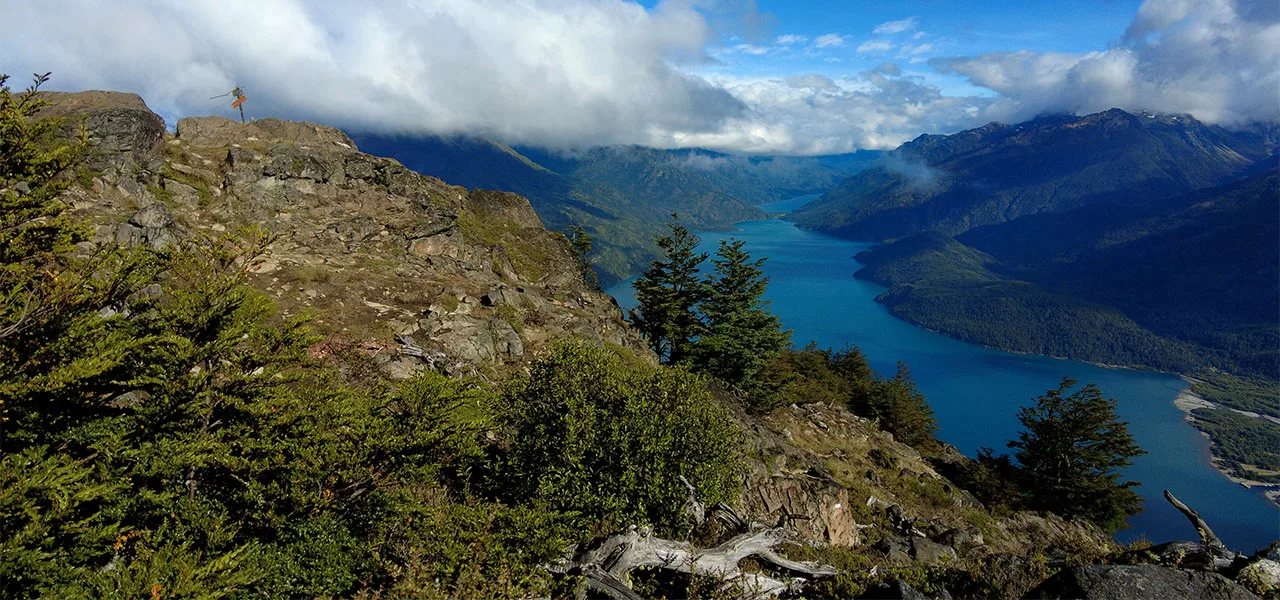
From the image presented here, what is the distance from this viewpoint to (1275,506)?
376 ft

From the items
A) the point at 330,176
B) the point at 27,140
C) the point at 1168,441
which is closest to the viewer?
the point at 27,140

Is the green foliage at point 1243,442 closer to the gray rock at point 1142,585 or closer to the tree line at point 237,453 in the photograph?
the gray rock at point 1142,585

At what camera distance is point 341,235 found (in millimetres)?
36562

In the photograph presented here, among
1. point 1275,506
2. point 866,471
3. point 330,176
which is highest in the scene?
point 330,176

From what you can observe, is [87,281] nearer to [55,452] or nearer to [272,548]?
[55,452]

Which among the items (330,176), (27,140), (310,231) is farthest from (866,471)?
(330,176)

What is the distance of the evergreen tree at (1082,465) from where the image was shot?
35.1 metres

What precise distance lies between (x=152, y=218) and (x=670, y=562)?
33.2 meters

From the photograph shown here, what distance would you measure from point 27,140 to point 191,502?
718 centimetres

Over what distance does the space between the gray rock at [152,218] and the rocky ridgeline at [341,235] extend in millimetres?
63

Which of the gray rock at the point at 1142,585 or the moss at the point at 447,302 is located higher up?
the moss at the point at 447,302

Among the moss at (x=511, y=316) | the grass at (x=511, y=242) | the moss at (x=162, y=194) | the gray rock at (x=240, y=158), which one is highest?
the gray rock at (x=240, y=158)

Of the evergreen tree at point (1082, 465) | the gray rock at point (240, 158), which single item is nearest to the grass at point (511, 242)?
the gray rock at point (240, 158)

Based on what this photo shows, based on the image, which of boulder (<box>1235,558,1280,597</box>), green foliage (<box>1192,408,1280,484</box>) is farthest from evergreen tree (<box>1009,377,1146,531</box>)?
green foliage (<box>1192,408,1280,484</box>)
